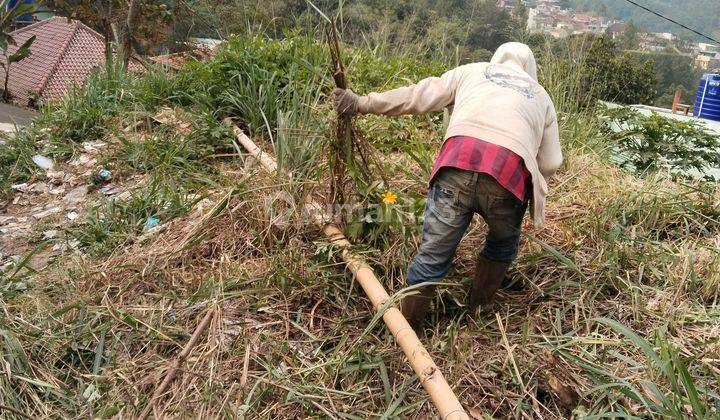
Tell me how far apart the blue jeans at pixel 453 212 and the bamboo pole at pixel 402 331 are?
0.19m

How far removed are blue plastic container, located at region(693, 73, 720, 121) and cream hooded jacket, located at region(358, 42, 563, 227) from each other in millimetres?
8136

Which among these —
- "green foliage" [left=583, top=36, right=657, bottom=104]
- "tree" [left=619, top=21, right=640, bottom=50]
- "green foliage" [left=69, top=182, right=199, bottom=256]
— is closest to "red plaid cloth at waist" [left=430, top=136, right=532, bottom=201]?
"green foliage" [left=69, top=182, right=199, bottom=256]

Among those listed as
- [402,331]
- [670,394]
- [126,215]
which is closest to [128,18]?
[126,215]

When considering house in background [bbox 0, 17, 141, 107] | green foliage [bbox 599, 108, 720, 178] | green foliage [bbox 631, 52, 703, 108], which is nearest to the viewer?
green foliage [bbox 599, 108, 720, 178]

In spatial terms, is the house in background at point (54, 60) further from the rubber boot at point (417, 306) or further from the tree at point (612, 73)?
the rubber boot at point (417, 306)

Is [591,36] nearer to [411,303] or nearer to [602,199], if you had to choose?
[602,199]

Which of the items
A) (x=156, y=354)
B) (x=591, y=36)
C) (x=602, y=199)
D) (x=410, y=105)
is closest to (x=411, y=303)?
(x=410, y=105)

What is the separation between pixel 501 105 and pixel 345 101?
2.28ft

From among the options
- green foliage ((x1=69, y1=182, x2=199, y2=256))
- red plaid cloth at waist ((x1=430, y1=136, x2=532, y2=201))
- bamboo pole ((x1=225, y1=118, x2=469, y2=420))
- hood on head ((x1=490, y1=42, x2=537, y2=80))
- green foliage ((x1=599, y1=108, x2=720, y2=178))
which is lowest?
green foliage ((x1=599, y1=108, x2=720, y2=178))

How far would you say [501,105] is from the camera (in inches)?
92.4

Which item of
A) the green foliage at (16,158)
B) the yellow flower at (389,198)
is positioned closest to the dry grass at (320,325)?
the yellow flower at (389,198)

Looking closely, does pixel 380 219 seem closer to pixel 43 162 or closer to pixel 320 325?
pixel 320 325

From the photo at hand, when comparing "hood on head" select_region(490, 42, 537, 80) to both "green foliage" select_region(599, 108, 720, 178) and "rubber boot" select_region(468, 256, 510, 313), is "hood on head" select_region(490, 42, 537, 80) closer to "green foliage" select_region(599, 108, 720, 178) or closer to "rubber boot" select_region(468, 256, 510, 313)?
"rubber boot" select_region(468, 256, 510, 313)

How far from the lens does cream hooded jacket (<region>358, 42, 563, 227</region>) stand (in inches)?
91.4
